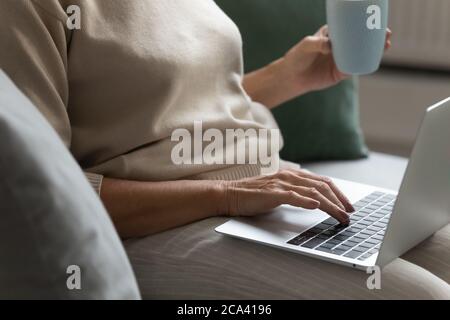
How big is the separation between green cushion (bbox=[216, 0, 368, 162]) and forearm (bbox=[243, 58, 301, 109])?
0.32 ft

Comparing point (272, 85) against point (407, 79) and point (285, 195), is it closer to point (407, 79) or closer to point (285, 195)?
point (285, 195)

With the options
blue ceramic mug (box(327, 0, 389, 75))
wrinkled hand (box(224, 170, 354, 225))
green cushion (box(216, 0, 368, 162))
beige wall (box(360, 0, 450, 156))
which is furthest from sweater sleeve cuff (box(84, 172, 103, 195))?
beige wall (box(360, 0, 450, 156))

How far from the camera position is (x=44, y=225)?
2.89 feet

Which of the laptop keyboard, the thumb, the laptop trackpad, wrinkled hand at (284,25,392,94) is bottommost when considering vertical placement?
the laptop keyboard

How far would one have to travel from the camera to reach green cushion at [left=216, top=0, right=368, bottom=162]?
1.72 metres

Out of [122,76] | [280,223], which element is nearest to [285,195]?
[280,223]

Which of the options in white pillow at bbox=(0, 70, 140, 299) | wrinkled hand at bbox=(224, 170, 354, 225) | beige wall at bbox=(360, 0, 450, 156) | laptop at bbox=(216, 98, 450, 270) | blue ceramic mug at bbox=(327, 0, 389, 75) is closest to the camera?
white pillow at bbox=(0, 70, 140, 299)

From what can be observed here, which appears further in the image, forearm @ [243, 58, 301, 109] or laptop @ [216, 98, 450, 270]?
forearm @ [243, 58, 301, 109]

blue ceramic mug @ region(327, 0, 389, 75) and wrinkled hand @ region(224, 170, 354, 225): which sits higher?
blue ceramic mug @ region(327, 0, 389, 75)

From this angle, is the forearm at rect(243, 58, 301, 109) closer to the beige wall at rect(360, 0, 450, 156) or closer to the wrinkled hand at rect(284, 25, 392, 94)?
the wrinkled hand at rect(284, 25, 392, 94)

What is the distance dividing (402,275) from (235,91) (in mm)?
463

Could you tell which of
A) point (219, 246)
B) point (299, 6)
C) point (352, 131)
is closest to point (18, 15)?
point (219, 246)
